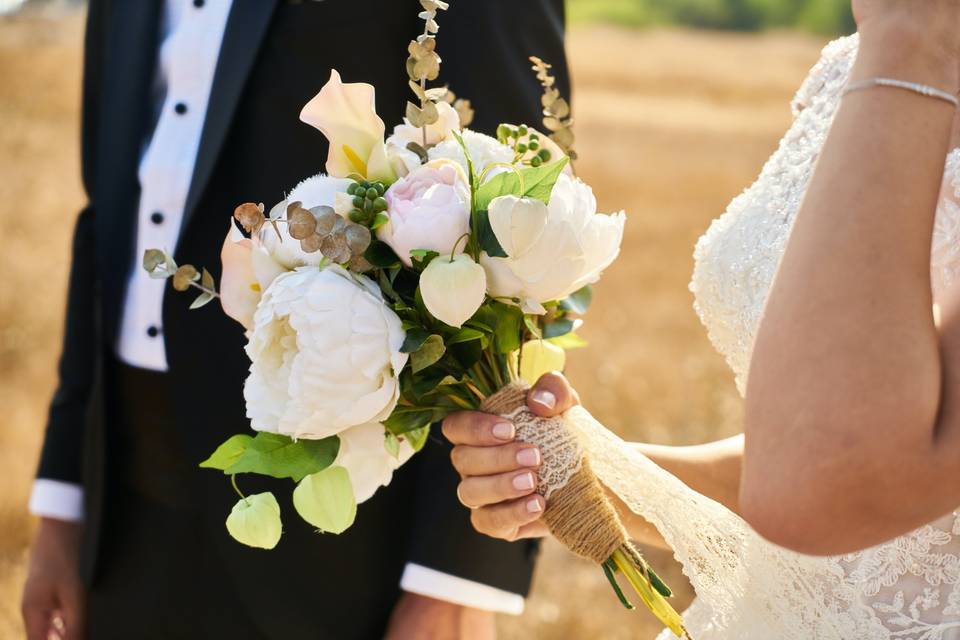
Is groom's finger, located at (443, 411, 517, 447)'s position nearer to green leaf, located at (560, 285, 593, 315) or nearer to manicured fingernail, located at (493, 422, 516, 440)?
manicured fingernail, located at (493, 422, 516, 440)

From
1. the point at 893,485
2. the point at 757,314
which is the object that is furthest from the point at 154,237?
the point at 893,485

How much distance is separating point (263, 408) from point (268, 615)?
0.93 meters

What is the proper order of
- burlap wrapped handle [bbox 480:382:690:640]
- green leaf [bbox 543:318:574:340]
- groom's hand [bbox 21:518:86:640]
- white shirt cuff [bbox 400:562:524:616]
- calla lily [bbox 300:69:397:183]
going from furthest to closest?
groom's hand [bbox 21:518:86:640]
white shirt cuff [bbox 400:562:524:616]
green leaf [bbox 543:318:574:340]
burlap wrapped handle [bbox 480:382:690:640]
calla lily [bbox 300:69:397:183]

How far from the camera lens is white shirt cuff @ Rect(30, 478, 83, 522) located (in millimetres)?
2361

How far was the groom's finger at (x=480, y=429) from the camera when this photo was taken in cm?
143

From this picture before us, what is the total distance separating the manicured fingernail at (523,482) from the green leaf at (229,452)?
1.21ft

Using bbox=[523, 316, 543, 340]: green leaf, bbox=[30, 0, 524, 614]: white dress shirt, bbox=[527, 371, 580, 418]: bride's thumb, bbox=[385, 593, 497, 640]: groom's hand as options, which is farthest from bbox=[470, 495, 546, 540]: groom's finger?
bbox=[30, 0, 524, 614]: white dress shirt

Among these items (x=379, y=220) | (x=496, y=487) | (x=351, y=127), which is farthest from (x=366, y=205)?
(x=496, y=487)

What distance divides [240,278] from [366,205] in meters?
0.21

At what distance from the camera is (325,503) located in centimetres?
132

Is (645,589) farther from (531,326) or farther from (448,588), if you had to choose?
(448,588)

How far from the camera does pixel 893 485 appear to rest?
103 cm

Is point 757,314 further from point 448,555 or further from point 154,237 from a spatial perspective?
point 154,237

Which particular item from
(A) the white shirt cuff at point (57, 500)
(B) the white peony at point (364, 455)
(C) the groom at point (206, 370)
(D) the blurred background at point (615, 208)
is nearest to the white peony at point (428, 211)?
(B) the white peony at point (364, 455)
